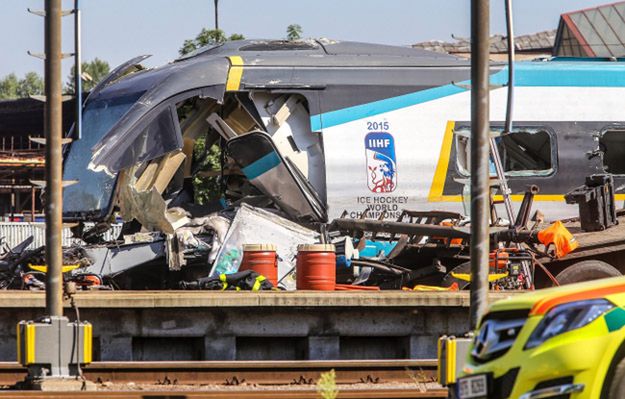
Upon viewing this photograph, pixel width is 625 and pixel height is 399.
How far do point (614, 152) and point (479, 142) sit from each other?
806 centimetres

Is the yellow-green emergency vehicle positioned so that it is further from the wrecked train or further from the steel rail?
the wrecked train

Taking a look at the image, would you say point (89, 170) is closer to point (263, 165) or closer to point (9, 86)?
point (263, 165)

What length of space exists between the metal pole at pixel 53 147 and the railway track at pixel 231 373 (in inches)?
45.9

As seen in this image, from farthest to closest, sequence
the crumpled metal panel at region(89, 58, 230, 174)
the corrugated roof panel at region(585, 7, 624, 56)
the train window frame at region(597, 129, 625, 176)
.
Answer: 1. the corrugated roof panel at region(585, 7, 624, 56)
2. the train window frame at region(597, 129, 625, 176)
3. the crumpled metal panel at region(89, 58, 230, 174)

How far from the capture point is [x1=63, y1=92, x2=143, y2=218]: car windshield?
57.3 feet

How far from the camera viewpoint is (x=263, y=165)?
57.7ft

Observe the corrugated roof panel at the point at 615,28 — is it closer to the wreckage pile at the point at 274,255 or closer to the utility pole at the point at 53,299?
the wreckage pile at the point at 274,255

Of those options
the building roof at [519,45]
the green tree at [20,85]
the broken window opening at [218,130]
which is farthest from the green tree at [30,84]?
the broken window opening at [218,130]

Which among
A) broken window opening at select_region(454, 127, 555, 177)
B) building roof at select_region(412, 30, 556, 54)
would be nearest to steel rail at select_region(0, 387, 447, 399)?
broken window opening at select_region(454, 127, 555, 177)

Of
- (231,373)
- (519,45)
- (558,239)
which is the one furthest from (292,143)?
(519,45)

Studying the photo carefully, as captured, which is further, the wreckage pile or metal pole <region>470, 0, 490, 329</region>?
the wreckage pile

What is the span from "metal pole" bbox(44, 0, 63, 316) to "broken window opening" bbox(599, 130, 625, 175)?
30.3 ft

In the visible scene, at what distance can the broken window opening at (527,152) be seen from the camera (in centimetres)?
1842

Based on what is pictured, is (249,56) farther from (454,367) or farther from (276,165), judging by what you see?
(454,367)
